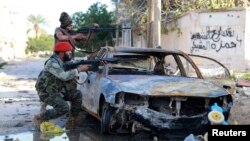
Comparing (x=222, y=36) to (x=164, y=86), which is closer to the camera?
(x=164, y=86)

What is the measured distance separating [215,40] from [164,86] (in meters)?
13.2

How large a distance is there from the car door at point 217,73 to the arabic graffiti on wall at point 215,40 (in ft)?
2.43

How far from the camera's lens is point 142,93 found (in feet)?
23.4

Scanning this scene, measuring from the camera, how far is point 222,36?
20.1m

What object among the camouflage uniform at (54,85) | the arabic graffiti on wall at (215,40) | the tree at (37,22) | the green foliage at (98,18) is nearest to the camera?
the camouflage uniform at (54,85)

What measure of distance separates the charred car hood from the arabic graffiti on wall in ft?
39.9

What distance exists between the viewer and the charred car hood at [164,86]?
23.7 feet

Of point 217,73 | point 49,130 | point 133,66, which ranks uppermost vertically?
point 133,66

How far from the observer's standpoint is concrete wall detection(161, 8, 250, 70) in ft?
64.2

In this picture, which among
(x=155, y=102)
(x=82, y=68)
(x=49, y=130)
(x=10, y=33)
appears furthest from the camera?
(x=10, y=33)

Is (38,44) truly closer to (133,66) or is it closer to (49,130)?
(133,66)

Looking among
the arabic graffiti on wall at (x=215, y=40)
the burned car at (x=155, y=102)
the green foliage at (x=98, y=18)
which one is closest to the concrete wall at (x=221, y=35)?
the arabic graffiti on wall at (x=215, y=40)

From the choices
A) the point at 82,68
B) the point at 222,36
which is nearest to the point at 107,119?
the point at 82,68

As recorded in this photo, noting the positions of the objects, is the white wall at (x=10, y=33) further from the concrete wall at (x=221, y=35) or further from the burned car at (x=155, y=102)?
the burned car at (x=155, y=102)
